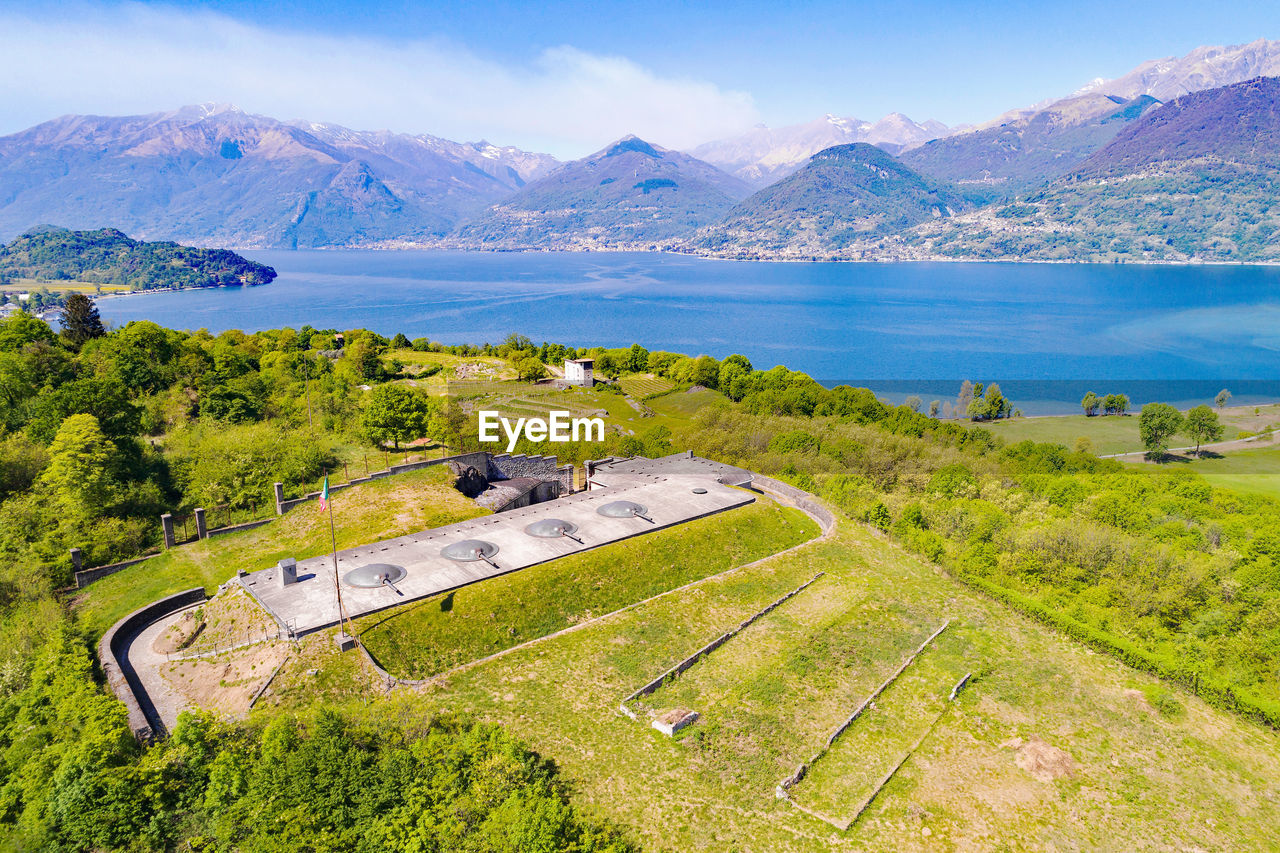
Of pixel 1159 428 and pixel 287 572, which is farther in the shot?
pixel 1159 428

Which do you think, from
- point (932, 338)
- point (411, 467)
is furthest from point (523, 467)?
point (932, 338)

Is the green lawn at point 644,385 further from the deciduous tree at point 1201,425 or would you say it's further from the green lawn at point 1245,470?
the deciduous tree at point 1201,425

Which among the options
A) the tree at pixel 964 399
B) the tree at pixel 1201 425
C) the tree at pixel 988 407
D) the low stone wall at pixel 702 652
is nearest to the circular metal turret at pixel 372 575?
the low stone wall at pixel 702 652

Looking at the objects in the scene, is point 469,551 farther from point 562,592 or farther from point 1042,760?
point 1042,760

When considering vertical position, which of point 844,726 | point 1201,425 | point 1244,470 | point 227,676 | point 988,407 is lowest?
point 1244,470

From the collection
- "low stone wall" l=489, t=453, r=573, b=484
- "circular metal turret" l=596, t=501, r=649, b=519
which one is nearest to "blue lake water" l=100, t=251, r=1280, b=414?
"low stone wall" l=489, t=453, r=573, b=484

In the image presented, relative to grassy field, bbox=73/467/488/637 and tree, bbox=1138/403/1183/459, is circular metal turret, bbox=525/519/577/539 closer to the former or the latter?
grassy field, bbox=73/467/488/637
